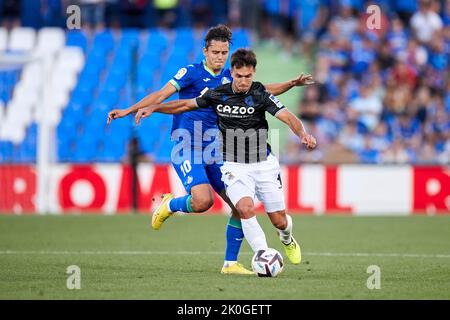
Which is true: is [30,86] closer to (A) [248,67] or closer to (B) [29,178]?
(B) [29,178]

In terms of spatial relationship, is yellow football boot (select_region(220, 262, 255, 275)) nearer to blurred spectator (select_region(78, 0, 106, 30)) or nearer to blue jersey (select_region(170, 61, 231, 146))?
blue jersey (select_region(170, 61, 231, 146))

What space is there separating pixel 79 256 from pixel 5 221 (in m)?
5.66

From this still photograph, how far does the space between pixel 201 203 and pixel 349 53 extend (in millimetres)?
13361

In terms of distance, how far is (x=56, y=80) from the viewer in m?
23.5

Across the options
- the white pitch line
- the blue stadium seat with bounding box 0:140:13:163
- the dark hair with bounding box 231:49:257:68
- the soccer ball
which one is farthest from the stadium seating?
the soccer ball

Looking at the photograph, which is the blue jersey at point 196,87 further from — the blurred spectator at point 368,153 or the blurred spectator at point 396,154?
the blurred spectator at point 368,153

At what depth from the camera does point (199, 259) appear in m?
11.1

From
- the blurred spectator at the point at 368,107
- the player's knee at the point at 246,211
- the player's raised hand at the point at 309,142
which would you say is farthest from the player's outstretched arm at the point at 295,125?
the blurred spectator at the point at 368,107

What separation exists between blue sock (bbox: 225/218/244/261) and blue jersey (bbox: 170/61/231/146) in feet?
3.09

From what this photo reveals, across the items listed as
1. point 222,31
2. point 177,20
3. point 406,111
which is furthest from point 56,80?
point 222,31

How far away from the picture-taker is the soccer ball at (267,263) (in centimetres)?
916

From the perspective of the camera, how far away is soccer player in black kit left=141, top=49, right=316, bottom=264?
9.41 metres

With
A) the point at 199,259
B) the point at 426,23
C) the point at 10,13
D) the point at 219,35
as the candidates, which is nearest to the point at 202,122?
the point at 219,35

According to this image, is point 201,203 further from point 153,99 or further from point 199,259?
point 199,259
